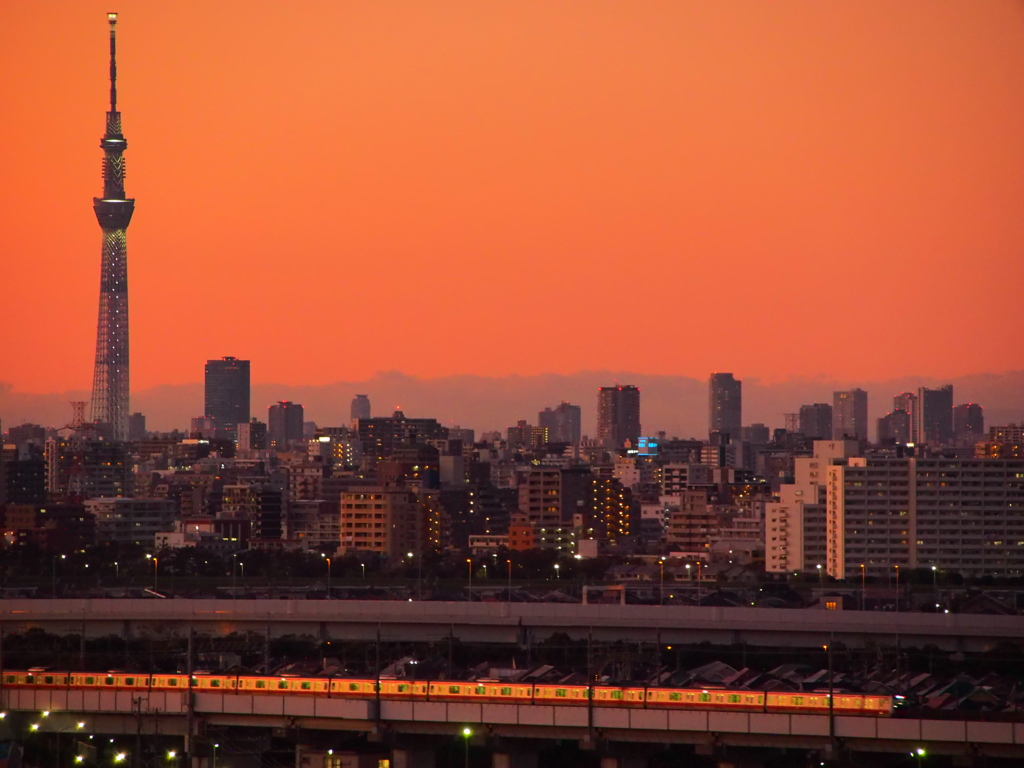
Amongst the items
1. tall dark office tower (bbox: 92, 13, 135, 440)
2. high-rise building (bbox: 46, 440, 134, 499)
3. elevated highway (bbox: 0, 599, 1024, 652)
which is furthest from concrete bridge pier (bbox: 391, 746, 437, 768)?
tall dark office tower (bbox: 92, 13, 135, 440)

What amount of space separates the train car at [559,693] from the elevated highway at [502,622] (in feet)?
20.6

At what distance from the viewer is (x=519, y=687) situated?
16484 mm

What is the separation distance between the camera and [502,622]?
24.3 metres

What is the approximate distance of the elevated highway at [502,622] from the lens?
23.4m

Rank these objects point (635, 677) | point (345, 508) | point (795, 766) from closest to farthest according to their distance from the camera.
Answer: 1. point (795, 766)
2. point (635, 677)
3. point (345, 508)

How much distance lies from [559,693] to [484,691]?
0.67 m

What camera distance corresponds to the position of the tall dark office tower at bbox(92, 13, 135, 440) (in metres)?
88.1

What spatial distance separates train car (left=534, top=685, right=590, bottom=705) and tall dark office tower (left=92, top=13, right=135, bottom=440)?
234ft

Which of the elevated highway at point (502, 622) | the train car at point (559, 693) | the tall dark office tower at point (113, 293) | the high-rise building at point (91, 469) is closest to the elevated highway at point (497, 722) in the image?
the train car at point (559, 693)

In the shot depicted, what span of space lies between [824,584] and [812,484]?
6942 mm

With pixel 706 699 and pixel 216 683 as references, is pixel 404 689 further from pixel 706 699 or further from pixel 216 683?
pixel 706 699

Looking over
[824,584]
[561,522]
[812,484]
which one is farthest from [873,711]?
[561,522]

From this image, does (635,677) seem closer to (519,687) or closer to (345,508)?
(519,687)

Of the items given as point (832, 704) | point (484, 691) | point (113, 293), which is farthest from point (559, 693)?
point (113, 293)
